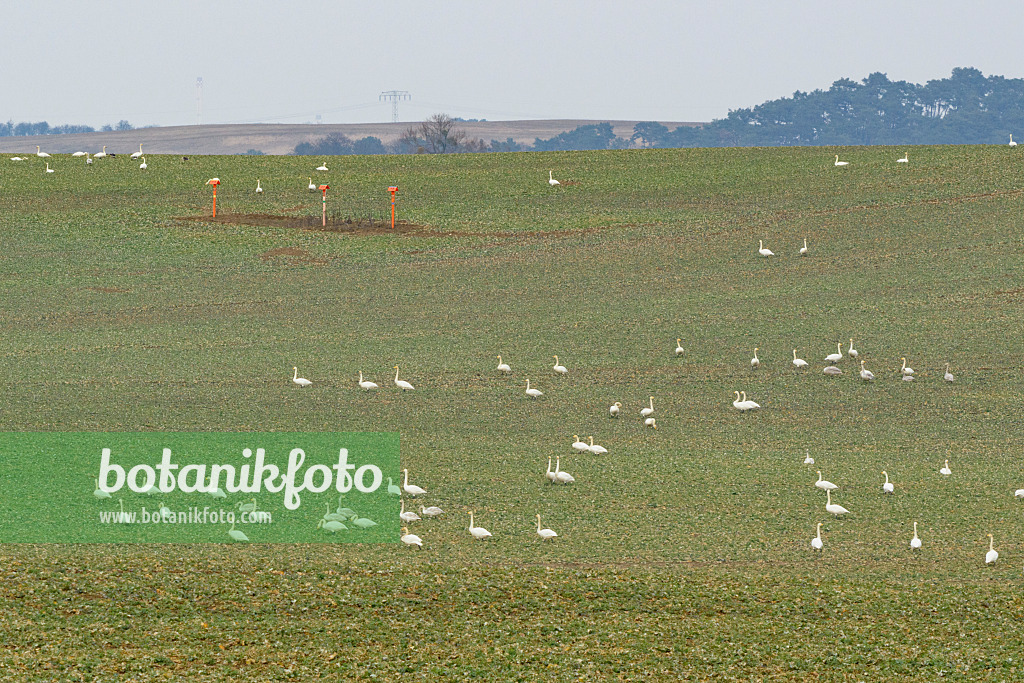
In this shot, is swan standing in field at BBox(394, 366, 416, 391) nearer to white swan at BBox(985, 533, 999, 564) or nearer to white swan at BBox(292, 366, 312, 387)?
white swan at BBox(292, 366, 312, 387)

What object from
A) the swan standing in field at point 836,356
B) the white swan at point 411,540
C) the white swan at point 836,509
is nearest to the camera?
the white swan at point 411,540

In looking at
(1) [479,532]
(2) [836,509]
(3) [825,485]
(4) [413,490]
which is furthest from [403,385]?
(2) [836,509]

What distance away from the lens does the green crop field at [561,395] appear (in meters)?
16.7

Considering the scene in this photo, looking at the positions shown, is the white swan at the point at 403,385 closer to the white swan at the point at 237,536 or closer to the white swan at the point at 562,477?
the white swan at the point at 562,477

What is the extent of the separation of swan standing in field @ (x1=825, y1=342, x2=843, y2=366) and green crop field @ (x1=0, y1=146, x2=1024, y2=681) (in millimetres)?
372

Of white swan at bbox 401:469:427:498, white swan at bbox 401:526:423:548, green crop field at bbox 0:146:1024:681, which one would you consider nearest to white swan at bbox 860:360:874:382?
green crop field at bbox 0:146:1024:681

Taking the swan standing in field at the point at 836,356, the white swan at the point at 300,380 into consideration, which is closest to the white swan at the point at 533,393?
the white swan at the point at 300,380

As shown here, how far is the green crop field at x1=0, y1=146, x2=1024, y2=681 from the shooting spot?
54.6ft

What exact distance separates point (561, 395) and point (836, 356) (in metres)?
8.37

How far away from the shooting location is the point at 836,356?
3575 cm

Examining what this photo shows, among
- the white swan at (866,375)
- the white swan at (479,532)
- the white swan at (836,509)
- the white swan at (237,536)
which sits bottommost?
the white swan at (836,509)

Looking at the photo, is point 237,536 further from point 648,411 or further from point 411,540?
point 648,411

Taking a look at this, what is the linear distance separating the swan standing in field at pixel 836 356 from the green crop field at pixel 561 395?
37 centimetres

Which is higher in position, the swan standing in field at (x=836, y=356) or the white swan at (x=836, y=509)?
the swan standing in field at (x=836, y=356)
